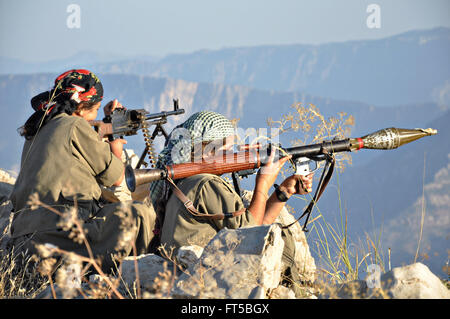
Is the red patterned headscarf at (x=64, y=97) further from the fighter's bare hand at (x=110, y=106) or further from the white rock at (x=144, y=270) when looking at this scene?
the fighter's bare hand at (x=110, y=106)

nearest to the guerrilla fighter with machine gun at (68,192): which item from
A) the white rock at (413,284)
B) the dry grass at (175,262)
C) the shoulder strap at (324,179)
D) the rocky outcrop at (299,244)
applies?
the dry grass at (175,262)

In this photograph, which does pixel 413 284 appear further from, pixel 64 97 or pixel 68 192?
pixel 64 97

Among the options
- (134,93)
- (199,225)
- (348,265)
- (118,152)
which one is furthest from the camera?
(134,93)

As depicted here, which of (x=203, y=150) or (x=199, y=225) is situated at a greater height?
(x=203, y=150)

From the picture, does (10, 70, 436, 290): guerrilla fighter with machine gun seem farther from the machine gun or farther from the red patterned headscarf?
the machine gun

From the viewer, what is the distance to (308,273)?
4855mm

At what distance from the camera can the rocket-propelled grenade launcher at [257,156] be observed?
4.09 m

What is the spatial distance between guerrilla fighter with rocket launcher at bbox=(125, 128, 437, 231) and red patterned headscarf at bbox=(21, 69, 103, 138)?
958 mm

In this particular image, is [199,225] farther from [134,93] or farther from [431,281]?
[134,93]

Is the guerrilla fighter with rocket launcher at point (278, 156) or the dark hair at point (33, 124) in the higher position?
the dark hair at point (33, 124)

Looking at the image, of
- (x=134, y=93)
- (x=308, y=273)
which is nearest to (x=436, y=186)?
(x=134, y=93)

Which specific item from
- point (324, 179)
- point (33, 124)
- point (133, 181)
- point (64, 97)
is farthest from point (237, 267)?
point (64, 97)
